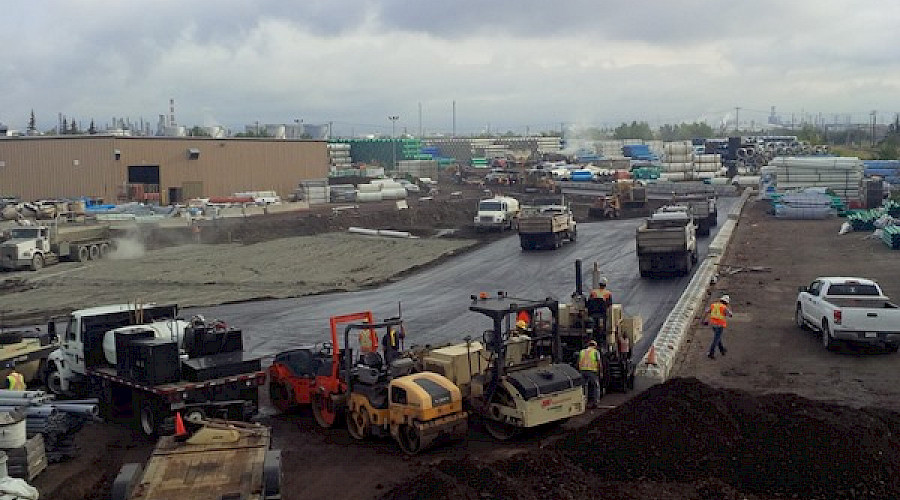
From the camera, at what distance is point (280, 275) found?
122 ft

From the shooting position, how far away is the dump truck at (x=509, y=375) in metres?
14.3

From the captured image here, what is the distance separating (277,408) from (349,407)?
2735 millimetres

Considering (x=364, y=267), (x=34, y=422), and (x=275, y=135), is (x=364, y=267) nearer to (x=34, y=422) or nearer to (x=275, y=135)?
(x=34, y=422)

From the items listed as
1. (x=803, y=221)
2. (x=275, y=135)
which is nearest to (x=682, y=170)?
(x=803, y=221)

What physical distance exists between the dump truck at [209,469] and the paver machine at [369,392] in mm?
2343

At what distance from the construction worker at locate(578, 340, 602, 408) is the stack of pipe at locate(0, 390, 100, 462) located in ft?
27.8

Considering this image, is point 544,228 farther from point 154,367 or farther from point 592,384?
point 154,367

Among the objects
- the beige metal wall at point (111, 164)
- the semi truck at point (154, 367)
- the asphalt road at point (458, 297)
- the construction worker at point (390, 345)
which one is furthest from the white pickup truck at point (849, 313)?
the beige metal wall at point (111, 164)

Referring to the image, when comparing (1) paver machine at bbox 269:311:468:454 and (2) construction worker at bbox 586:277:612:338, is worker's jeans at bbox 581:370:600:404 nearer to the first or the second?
(2) construction worker at bbox 586:277:612:338

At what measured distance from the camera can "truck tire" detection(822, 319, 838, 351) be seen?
65.2 ft

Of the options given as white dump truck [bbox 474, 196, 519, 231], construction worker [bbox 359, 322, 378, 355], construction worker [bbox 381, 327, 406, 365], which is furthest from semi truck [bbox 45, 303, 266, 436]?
white dump truck [bbox 474, 196, 519, 231]

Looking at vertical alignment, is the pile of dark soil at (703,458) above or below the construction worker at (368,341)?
below

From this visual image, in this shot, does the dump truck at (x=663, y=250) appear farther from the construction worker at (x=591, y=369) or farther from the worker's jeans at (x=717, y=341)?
Answer: the construction worker at (x=591, y=369)

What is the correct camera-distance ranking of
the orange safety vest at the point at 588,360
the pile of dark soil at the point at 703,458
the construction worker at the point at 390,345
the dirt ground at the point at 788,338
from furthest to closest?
the dirt ground at the point at 788,338 < the orange safety vest at the point at 588,360 < the construction worker at the point at 390,345 < the pile of dark soil at the point at 703,458
